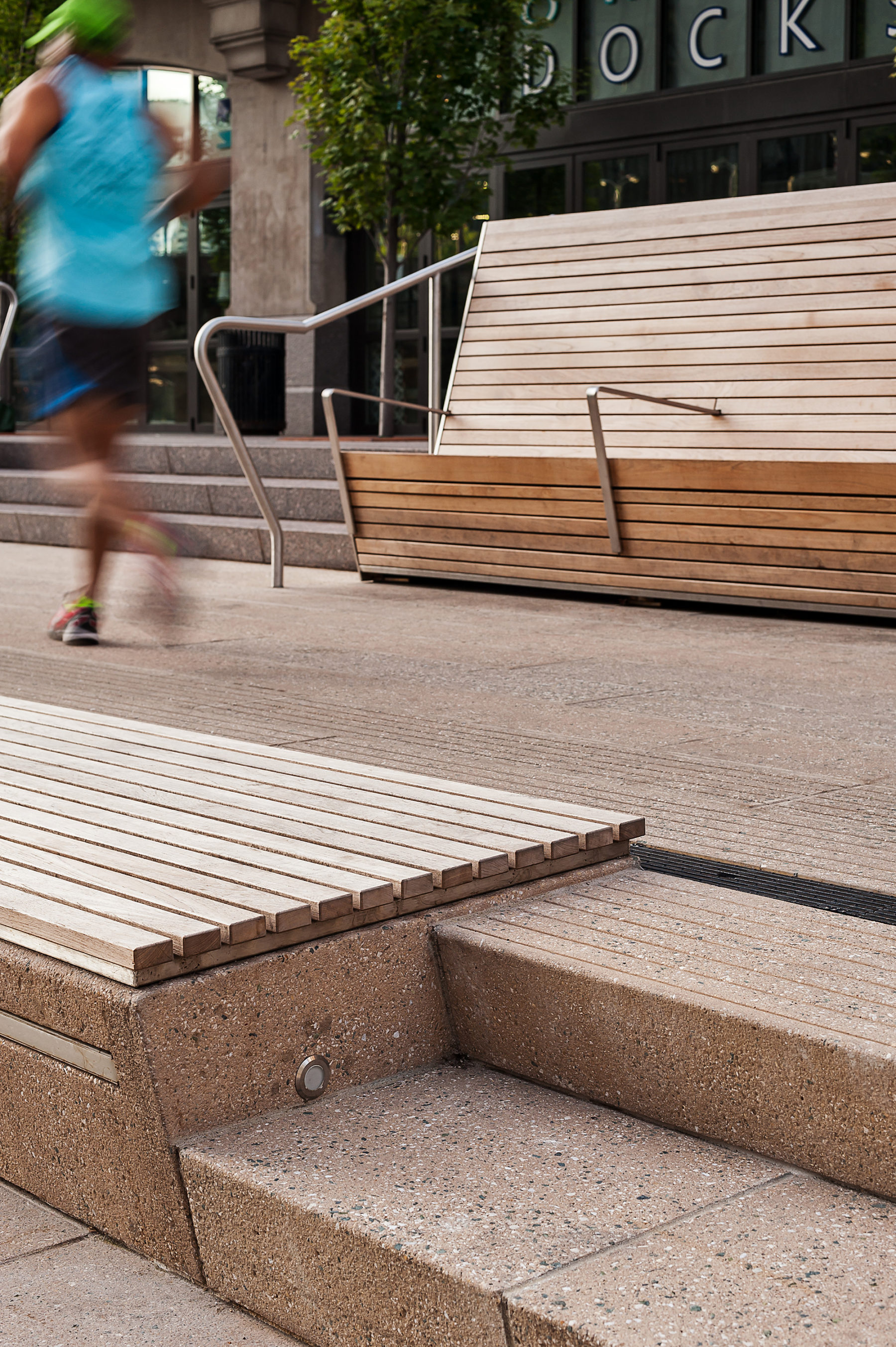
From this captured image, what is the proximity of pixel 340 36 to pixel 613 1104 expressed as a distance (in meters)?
11.2

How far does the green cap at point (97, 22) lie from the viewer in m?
4.48

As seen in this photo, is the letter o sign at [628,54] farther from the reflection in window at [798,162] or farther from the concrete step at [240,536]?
the concrete step at [240,536]

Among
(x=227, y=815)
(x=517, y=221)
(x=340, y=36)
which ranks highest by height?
(x=340, y=36)

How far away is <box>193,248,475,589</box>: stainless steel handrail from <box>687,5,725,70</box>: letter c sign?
5.97 m

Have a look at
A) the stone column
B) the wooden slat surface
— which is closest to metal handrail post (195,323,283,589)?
A: the wooden slat surface

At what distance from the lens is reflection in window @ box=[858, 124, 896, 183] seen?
11.6 metres

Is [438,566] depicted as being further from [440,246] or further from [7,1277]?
[440,246]

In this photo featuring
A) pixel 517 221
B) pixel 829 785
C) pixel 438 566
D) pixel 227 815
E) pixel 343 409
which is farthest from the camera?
pixel 343 409

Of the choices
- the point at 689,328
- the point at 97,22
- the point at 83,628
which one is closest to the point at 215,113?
the point at 689,328

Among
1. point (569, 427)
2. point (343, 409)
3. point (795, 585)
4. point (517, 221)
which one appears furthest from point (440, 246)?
point (795, 585)

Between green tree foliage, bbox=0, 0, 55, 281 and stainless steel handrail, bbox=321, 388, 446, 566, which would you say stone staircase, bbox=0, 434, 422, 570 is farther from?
green tree foliage, bbox=0, 0, 55, 281

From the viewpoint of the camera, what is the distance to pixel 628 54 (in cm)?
1277

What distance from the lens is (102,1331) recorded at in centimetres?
157

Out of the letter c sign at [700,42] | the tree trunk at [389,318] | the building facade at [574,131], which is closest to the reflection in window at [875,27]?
the building facade at [574,131]
